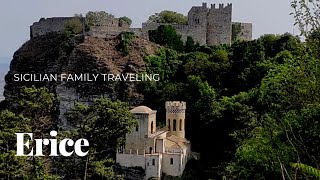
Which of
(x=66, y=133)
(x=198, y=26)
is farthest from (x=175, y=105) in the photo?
(x=66, y=133)

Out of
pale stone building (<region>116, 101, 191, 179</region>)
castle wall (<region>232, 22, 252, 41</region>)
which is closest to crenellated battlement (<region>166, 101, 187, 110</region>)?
pale stone building (<region>116, 101, 191, 179</region>)

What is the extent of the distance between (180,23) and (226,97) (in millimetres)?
14152

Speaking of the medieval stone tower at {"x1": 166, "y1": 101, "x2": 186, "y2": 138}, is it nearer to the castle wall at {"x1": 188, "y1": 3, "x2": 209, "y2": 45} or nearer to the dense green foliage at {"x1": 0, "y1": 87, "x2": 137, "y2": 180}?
the dense green foliage at {"x1": 0, "y1": 87, "x2": 137, "y2": 180}

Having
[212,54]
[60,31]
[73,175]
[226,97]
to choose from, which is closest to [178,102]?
[226,97]

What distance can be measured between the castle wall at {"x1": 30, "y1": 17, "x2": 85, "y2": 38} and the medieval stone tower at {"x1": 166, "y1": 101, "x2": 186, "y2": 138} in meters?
16.8

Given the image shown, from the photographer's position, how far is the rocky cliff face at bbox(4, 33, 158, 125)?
143 ft

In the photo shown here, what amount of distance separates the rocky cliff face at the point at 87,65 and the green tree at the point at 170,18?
6.76 meters

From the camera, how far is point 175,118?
37.6 metres

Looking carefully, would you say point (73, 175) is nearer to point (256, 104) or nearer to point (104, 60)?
point (256, 104)

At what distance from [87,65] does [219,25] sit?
36.6 feet

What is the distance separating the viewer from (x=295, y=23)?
1844 cm

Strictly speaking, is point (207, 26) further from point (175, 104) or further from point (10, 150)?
point (10, 150)

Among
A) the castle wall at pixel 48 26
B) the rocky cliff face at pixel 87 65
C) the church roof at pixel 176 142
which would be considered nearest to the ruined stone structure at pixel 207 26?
the rocky cliff face at pixel 87 65

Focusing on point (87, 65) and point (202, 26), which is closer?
point (87, 65)
